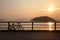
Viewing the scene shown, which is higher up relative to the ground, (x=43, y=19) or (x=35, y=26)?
(x=43, y=19)

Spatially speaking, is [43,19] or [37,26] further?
[37,26]

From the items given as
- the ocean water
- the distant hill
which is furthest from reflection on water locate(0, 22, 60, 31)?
the distant hill

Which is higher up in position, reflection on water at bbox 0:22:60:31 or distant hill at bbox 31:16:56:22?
distant hill at bbox 31:16:56:22

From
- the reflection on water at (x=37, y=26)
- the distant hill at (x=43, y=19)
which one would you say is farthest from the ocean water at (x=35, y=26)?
the distant hill at (x=43, y=19)

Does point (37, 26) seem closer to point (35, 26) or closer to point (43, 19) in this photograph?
point (35, 26)

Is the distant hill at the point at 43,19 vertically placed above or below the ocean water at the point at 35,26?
above

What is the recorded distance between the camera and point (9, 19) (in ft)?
17.6

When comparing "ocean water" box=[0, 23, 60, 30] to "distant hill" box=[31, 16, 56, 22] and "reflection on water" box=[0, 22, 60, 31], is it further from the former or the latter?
"distant hill" box=[31, 16, 56, 22]

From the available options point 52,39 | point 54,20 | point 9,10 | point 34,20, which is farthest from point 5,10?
point 52,39

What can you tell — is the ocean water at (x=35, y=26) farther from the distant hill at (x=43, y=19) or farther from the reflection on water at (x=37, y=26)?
the distant hill at (x=43, y=19)

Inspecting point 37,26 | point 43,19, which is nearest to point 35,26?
point 37,26

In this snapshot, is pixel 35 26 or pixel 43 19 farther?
pixel 35 26

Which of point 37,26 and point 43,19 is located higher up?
point 43,19

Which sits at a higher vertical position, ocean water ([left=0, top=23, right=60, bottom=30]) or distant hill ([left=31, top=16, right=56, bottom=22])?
distant hill ([left=31, top=16, right=56, bottom=22])
